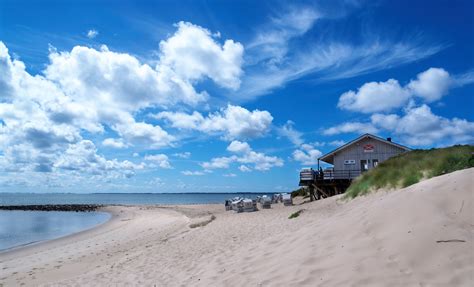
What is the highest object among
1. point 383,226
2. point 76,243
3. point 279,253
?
point 383,226

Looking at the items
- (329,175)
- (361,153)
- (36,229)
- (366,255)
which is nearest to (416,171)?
(366,255)

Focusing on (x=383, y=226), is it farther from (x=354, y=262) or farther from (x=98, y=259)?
(x=98, y=259)

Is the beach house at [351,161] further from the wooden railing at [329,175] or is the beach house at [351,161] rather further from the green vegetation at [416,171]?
the green vegetation at [416,171]

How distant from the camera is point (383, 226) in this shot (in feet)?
21.3

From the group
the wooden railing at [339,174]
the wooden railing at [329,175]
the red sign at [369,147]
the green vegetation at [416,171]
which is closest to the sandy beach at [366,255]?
the green vegetation at [416,171]

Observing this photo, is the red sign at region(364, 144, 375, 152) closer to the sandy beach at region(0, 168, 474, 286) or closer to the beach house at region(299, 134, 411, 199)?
the beach house at region(299, 134, 411, 199)

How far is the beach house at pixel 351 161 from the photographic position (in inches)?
1276

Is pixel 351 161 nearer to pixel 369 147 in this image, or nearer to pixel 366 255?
pixel 369 147

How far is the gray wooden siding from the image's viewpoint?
3259cm

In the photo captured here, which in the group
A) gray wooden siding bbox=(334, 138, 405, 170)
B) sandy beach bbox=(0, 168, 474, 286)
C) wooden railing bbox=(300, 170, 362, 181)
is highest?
gray wooden siding bbox=(334, 138, 405, 170)

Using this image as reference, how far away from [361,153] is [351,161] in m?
1.13

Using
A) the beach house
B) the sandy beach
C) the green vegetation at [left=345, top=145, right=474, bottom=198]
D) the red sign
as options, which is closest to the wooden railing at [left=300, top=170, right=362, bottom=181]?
the beach house

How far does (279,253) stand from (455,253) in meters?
3.15

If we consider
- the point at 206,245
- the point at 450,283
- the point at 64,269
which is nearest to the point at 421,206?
the point at 450,283
